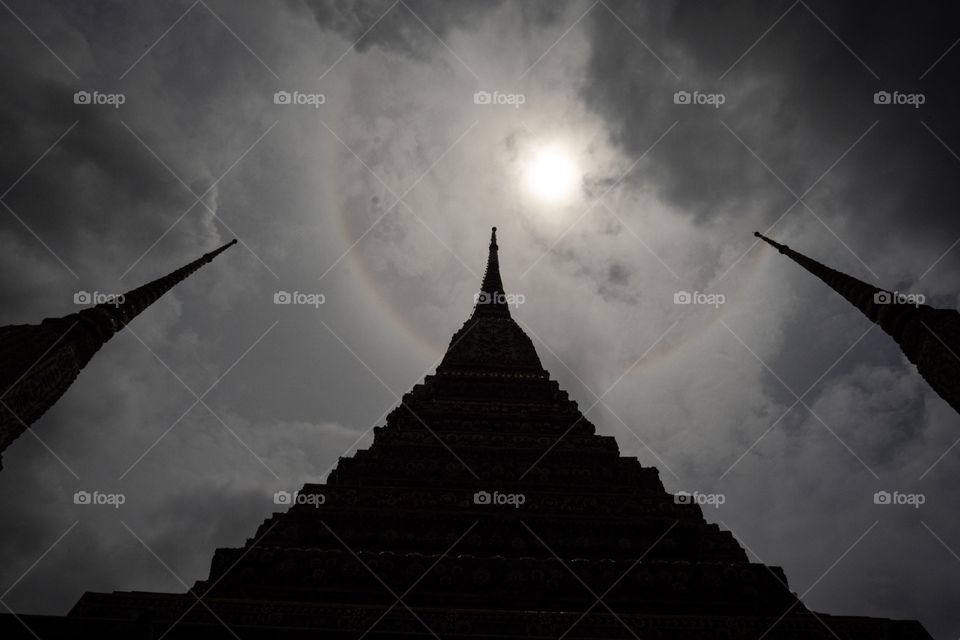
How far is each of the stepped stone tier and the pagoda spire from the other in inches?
671

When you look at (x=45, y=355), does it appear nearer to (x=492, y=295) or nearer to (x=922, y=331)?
(x=922, y=331)

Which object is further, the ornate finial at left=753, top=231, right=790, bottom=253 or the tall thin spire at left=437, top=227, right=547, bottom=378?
the tall thin spire at left=437, top=227, right=547, bottom=378

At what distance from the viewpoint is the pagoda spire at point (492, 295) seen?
33188mm

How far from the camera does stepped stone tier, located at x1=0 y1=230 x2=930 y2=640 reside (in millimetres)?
7965

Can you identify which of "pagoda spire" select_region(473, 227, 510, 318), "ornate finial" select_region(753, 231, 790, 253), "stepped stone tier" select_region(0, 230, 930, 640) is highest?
"pagoda spire" select_region(473, 227, 510, 318)

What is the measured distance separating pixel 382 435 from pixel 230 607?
25.2 ft

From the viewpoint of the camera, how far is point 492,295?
34.7 meters

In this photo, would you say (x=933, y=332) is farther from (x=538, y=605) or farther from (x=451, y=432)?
(x=451, y=432)
